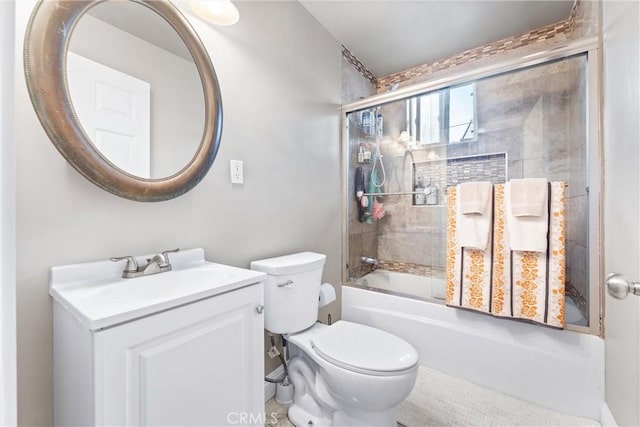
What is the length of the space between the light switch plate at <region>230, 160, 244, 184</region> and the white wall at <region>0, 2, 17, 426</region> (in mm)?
979

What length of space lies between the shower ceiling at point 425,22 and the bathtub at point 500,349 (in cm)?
189

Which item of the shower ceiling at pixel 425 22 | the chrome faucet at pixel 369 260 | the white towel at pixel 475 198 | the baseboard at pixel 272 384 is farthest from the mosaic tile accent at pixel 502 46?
the baseboard at pixel 272 384

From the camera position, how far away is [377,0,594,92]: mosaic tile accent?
6.02 feet

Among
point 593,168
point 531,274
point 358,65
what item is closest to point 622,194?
point 593,168

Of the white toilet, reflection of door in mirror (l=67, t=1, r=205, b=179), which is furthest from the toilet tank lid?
reflection of door in mirror (l=67, t=1, r=205, b=179)

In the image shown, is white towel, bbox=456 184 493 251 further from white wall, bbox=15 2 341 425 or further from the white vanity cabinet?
the white vanity cabinet

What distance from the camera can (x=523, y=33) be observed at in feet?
7.23

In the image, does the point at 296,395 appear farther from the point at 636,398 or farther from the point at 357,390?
the point at 636,398

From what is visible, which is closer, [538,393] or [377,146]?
[538,393]

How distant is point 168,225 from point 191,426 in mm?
701

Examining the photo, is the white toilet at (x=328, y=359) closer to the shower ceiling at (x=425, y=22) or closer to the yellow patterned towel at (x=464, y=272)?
the yellow patterned towel at (x=464, y=272)

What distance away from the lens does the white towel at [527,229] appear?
143 centimetres

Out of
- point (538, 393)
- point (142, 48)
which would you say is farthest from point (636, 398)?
point (142, 48)

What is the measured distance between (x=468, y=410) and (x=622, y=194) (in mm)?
1226
